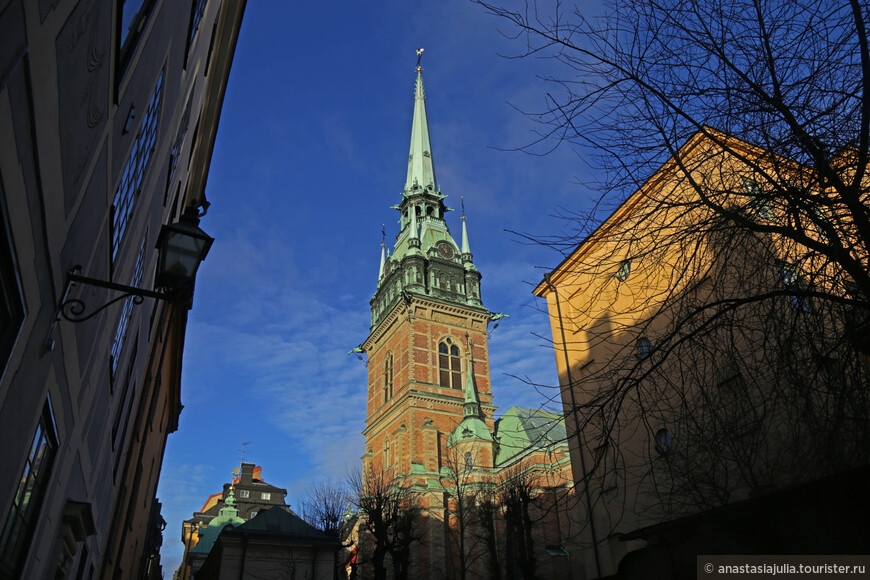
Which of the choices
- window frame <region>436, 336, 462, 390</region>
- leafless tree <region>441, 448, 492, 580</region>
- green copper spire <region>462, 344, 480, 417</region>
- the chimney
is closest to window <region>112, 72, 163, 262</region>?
leafless tree <region>441, 448, 492, 580</region>

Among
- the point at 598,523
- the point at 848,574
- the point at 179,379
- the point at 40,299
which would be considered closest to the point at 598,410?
the point at 848,574

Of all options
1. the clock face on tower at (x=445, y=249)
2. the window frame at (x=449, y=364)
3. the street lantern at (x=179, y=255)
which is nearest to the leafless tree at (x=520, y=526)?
the window frame at (x=449, y=364)

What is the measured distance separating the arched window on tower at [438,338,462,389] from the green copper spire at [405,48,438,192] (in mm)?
18782

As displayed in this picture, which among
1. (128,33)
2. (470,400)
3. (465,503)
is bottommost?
(128,33)

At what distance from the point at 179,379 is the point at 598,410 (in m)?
23.3

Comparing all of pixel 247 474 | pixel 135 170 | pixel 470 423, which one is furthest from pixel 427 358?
pixel 135 170

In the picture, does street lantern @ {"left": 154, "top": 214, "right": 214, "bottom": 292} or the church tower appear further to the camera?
the church tower

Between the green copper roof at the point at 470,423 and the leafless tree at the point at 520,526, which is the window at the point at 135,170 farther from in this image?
the green copper roof at the point at 470,423

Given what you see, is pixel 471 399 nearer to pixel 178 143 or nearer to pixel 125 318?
pixel 178 143

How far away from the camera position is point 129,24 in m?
4.91

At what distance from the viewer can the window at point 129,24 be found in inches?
177

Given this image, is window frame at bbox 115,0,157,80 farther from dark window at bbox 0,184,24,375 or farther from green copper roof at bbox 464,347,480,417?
green copper roof at bbox 464,347,480,417

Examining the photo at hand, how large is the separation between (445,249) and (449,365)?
38.7ft

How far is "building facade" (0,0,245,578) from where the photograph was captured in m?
2.93
